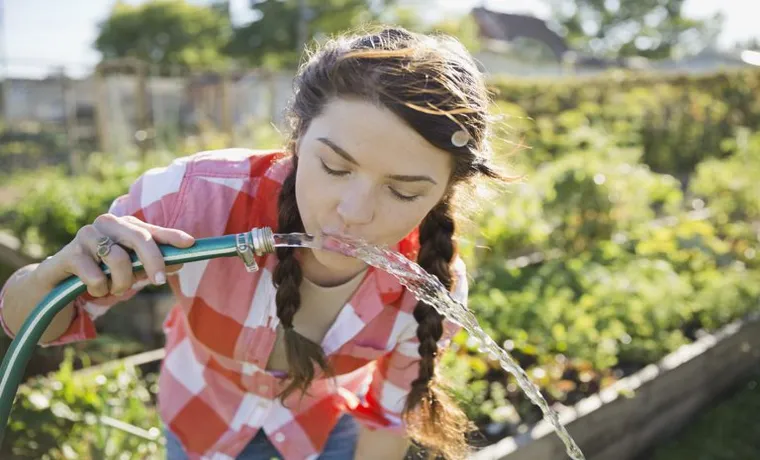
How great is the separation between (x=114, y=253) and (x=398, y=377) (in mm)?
934

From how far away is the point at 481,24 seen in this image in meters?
40.9

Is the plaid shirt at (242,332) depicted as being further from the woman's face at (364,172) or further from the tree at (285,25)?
the tree at (285,25)

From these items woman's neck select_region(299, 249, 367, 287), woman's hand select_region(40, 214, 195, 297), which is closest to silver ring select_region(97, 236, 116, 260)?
woman's hand select_region(40, 214, 195, 297)

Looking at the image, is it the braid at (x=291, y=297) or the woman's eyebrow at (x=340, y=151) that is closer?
the woman's eyebrow at (x=340, y=151)

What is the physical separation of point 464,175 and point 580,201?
3.54m

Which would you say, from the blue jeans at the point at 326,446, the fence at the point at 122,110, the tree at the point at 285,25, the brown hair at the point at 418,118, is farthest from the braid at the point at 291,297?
the tree at the point at 285,25

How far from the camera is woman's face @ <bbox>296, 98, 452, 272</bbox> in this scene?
4.36 ft

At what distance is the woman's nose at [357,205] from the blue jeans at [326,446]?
0.82 m

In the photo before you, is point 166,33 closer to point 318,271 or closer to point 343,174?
point 318,271

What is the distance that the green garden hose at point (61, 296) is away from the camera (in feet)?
3.51

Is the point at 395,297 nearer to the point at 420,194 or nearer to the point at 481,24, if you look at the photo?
the point at 420,194

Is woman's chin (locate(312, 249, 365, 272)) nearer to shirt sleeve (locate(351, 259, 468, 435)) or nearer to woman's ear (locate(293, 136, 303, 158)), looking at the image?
woman's ear (locate(293, 136, 303, 158))

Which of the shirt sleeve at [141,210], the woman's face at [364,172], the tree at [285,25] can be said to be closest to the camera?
the woman's face at [364,172]

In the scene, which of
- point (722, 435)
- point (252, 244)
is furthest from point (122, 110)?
point (252, 244)
